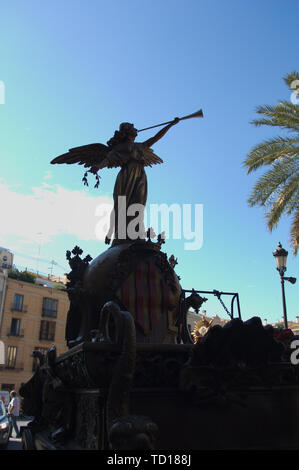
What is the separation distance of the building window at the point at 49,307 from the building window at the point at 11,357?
4.23 m

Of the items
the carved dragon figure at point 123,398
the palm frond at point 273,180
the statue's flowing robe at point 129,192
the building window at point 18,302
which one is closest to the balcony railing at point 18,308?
the building window at point 18,302

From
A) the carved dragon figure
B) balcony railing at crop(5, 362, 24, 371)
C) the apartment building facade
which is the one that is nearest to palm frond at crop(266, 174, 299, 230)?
the carved dragon figure

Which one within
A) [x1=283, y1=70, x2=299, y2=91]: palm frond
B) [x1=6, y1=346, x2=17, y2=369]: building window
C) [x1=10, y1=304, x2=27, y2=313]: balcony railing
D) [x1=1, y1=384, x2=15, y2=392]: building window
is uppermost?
[x1=283, y1=70, x2=299, y2=91]: palm frond

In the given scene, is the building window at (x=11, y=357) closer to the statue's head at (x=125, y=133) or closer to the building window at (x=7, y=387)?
the building window at (x=7, y=387)

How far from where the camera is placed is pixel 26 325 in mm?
36031

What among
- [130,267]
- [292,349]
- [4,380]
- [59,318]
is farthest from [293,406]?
[59,318]

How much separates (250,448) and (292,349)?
0.86m

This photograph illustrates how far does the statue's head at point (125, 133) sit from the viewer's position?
629 cm

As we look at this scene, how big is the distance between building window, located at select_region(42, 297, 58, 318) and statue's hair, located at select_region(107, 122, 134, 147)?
33.5 m

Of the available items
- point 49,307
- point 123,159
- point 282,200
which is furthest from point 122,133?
point 49,307

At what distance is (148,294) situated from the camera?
5.05m

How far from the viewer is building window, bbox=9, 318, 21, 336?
35125 mm

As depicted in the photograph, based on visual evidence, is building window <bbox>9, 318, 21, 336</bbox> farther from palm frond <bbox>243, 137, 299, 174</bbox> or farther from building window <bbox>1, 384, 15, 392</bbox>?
palm frond <bbox>243, 137, 299, 174</bbox>
